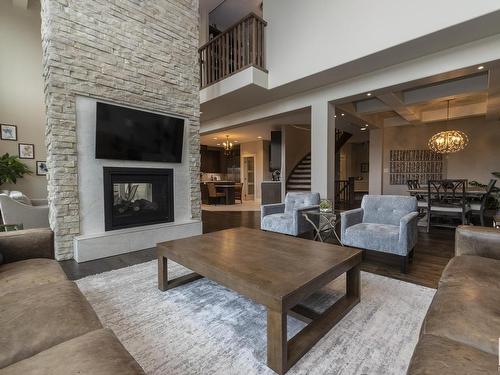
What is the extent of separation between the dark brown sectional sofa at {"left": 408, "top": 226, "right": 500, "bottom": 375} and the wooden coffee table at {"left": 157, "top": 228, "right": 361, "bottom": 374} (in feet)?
1.89

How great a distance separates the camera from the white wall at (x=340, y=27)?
3000mm

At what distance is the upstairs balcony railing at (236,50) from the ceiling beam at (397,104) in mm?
2527

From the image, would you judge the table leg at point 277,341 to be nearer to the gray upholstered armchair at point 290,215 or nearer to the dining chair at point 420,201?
the gray upholstered armchair at point 290,215

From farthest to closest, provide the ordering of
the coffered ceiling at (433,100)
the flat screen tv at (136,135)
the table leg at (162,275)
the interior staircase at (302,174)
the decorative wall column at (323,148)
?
1. the interior staircase at (302,174)
2. the decorative wall column at (323,148)
3. the coffered ceiling at (433,100)
4. the flat screen tv at (136,135)
5. the table leg at (162,275)

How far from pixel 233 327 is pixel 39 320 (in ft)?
3.57

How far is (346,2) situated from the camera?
12.3ft

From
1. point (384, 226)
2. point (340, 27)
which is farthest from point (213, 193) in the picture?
point (384, 226)

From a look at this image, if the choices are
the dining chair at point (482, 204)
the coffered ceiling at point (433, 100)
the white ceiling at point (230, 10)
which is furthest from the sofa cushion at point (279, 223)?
the white ceiling at point (230, 10)

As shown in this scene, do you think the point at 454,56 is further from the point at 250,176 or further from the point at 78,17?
the point at 250,176

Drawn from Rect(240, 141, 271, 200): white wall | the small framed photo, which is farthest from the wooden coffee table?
Rect(240, 141, 271, 200): white wall

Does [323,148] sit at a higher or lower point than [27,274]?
higher

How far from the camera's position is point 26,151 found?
5.84 m

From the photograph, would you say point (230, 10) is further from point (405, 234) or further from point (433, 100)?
point (405, 234)

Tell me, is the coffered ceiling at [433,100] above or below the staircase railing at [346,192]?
above
